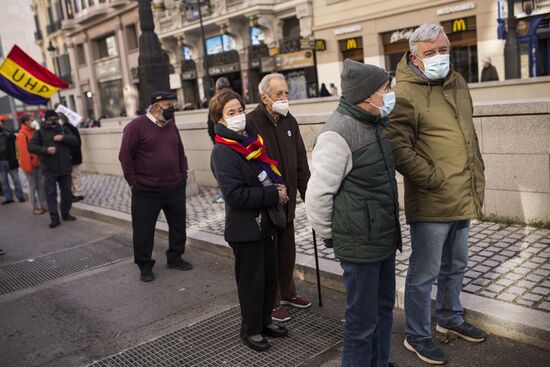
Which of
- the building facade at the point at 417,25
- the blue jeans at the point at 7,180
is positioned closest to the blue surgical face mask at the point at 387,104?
the blue jeans at the point at 7,180

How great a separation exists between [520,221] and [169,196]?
388 centimetres

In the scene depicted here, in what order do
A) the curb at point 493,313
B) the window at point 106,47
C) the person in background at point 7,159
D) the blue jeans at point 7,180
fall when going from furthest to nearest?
the window at point 106,47, the blue jeans at point 7,180, the person in background at point 7,159, the curb at point 493,313

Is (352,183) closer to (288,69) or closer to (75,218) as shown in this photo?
(75,218)

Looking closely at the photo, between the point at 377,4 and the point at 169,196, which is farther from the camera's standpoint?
the point at 377,4

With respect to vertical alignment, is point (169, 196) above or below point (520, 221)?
above

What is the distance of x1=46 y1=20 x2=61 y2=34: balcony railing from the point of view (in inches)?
1822

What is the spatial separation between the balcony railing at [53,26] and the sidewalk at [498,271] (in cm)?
4418

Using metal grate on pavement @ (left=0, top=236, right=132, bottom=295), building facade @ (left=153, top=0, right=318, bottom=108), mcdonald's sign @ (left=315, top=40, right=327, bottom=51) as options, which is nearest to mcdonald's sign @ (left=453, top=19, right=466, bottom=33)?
mcdonald's sign @ (left=315, top=40, right=327, bottom=51)

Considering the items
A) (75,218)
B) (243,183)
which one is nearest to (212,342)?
(243,183)

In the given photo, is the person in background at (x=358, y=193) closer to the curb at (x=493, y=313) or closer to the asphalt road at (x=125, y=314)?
the asphalt road at (x=125, y=314)

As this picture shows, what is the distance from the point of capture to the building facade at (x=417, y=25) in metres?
17.6

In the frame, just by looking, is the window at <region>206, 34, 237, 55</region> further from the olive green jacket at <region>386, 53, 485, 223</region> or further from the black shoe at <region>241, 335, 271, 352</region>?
the olive green jacket at <region>386, 53, 485, 223</region>

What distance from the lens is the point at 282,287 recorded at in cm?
467

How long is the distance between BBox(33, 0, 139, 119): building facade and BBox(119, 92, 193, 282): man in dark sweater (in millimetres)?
31610
